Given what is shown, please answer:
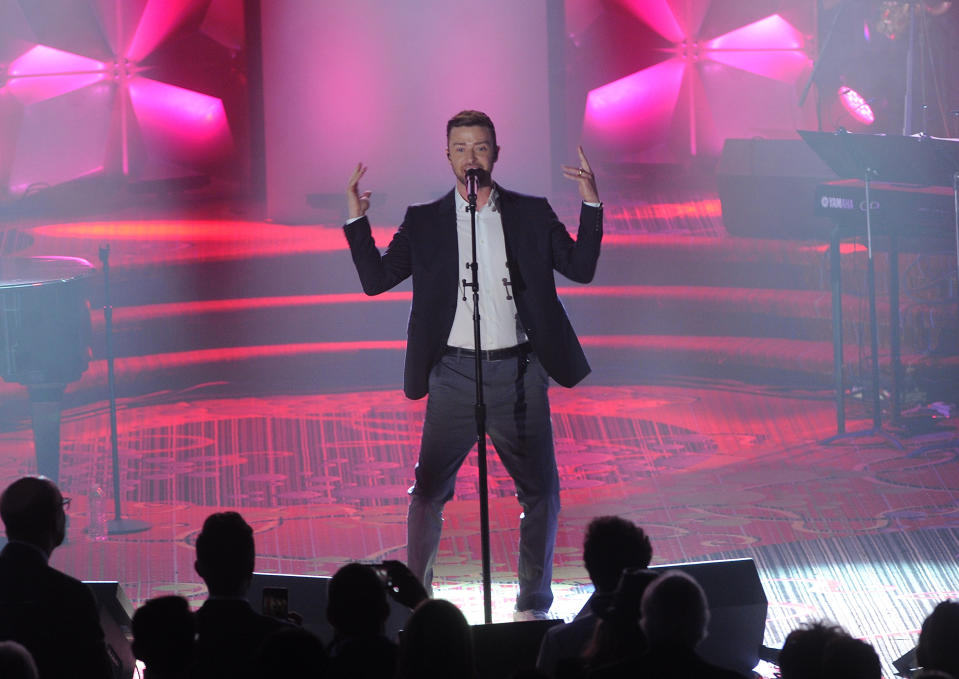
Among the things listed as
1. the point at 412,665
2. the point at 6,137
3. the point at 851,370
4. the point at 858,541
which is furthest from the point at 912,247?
the point at 412,665

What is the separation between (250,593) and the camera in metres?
3.34

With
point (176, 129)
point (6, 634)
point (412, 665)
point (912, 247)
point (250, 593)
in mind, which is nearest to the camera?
point (412, 665)

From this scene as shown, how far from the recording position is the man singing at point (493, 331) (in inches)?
150

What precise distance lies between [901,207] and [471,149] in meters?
2.87

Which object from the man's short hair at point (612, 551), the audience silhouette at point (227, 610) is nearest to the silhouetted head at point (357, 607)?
the audience silhouette at point (227, 610)

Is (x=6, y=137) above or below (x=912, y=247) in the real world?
above

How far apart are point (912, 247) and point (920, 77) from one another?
972 millimetres

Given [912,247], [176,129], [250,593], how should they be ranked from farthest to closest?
[176,129] → [912,247] → [250,593]

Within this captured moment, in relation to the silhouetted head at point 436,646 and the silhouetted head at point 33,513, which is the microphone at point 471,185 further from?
the silhouetted head at point 436,646

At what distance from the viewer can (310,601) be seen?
335cm

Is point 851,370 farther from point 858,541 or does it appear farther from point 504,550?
point 504,550

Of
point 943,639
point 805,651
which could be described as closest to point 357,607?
point 805,651

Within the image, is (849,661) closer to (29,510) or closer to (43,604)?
(43,604)

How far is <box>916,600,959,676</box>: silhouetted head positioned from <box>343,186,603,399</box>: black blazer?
4.99 ft
